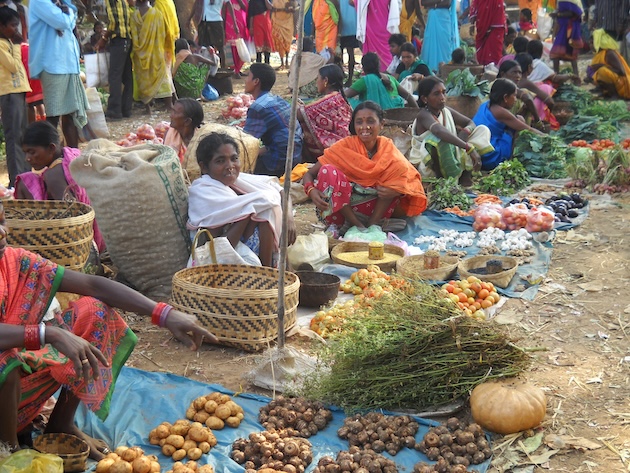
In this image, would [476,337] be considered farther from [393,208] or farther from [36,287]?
[393,208]

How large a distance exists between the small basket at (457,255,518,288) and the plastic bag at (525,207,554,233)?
0.88 metres

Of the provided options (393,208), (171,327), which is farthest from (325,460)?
(393,208)

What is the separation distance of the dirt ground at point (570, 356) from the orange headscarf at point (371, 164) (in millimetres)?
1268

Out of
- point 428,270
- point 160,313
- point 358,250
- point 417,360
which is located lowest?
point 358,250

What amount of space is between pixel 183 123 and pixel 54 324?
10.7ft

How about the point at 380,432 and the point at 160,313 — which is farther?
the point at 380,432

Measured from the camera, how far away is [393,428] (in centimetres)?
323

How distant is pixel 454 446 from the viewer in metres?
3.10

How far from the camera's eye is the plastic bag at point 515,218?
625 cm

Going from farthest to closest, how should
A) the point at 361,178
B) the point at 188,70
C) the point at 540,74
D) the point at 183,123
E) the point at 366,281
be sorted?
the point at 188,70
the point at 540,74
the point at 361,178
the point at 183,123
the point at 366,281

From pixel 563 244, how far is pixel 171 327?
391 centimetres

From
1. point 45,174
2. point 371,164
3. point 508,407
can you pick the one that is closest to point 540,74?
point 371,164

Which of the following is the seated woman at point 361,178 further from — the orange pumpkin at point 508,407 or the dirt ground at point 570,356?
the orange pumpkin at point 508,407

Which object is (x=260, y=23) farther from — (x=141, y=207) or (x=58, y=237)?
(x=58, y=237)
